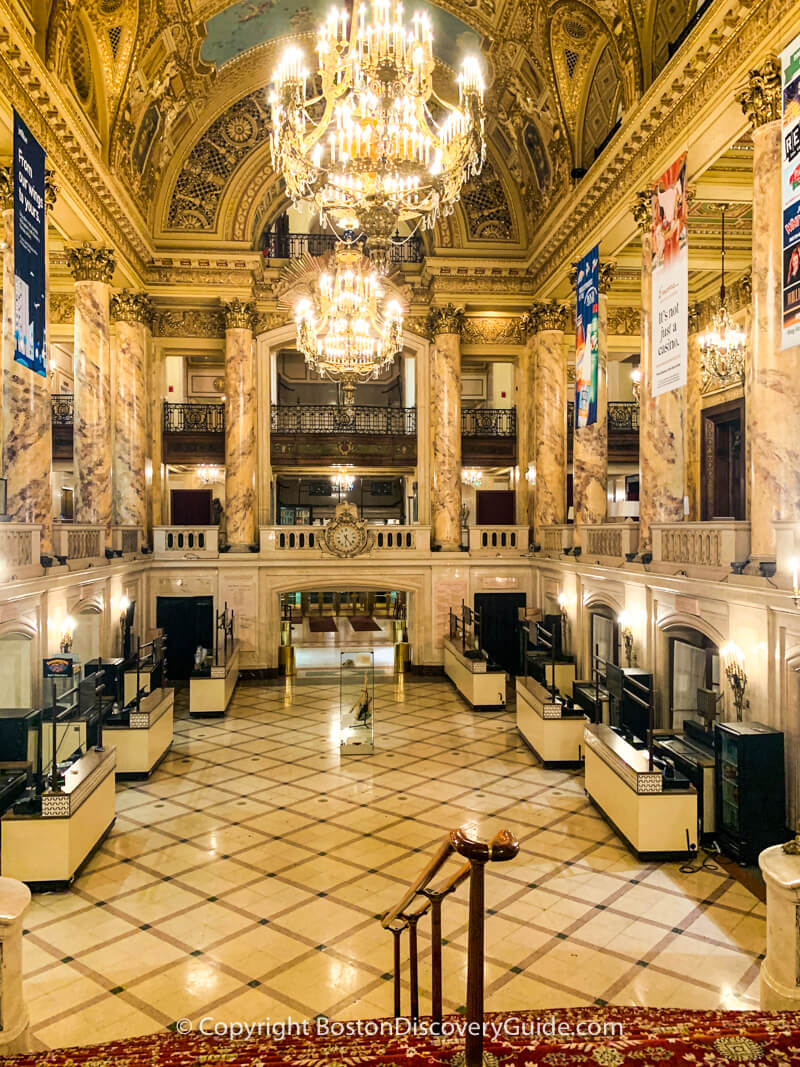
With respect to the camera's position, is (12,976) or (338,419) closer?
(12,976)

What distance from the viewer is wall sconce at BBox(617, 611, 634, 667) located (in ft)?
39.9

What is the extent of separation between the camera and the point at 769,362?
834 cm

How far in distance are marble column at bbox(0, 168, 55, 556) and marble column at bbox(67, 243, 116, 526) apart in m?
3.09

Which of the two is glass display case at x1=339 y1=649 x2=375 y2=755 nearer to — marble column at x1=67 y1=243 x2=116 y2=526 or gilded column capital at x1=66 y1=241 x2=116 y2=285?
marble column at x1=67 y1=243 x2=116 y2=526

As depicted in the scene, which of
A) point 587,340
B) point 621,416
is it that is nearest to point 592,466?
point 587,340

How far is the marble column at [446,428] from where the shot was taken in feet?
60.6

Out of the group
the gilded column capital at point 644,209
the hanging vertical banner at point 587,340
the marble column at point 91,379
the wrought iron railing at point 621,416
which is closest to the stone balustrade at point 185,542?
the marble column at point 91,379

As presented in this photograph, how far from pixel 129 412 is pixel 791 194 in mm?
13826

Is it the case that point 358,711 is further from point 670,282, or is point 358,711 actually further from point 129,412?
point 129,412

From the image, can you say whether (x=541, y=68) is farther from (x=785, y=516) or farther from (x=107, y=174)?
(x=785, y=516)

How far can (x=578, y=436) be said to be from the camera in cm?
1509

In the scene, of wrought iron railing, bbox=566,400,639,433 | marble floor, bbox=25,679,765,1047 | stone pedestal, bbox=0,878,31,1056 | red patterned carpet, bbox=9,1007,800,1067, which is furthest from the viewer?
wrought iron railing, bbox=566,400,639,433

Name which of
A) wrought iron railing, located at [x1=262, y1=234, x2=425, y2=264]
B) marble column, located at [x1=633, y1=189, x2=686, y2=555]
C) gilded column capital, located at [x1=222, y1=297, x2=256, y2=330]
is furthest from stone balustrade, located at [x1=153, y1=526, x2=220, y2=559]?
marble column, located at [x1=633, y1=189, x2=686, y2=555]

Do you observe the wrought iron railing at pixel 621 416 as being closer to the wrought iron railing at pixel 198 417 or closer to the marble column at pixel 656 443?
the wrought iron railing at pixel 198 417
